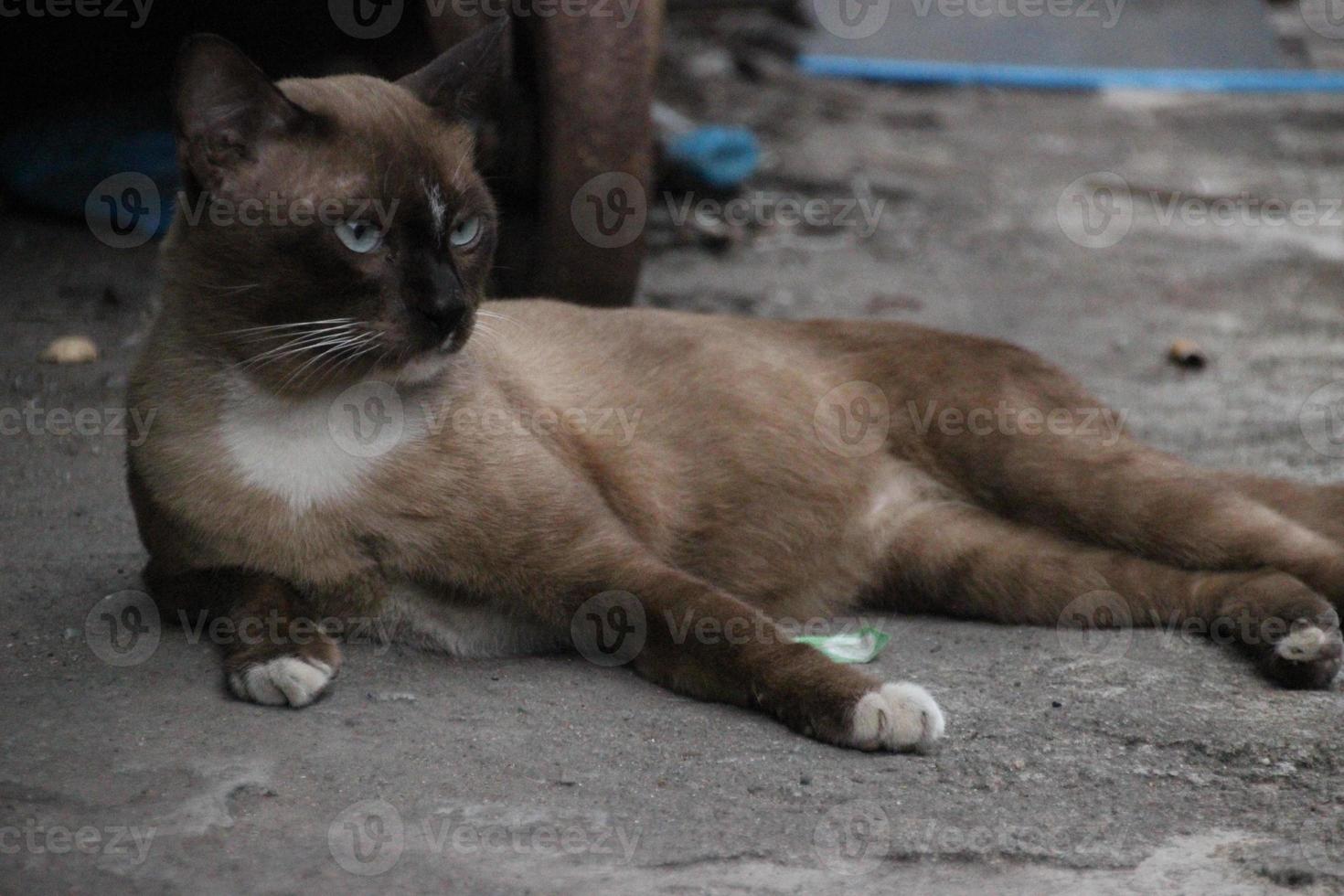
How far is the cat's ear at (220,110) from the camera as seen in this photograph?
9.03 feet

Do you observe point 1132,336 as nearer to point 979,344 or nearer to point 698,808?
point 979,344

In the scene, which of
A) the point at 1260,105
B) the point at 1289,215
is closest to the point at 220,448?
the point at 1289,215

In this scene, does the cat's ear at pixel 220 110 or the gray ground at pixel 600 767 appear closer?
the gray ground at pixel 600 767

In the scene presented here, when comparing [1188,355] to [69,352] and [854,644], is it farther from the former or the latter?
[69,352]

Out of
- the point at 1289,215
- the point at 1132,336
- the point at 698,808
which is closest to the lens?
the point at 698,808

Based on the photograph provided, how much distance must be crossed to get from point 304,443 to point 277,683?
490mm

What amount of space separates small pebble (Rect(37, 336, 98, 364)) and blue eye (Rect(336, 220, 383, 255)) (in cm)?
237

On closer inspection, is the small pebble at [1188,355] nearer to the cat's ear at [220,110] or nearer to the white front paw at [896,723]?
the white front paw at [896,723]

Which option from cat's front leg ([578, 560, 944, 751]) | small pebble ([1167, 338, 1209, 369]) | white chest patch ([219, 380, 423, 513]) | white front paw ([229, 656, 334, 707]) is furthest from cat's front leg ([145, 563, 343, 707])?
small pebble ([1167, 338, 1209, 369])

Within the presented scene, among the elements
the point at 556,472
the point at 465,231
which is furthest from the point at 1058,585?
the point at 465,231

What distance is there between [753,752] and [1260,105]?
26.5 feet

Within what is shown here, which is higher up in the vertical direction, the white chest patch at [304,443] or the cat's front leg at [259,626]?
the white chest patch at [304,443]

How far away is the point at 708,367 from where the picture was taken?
3.74 metres

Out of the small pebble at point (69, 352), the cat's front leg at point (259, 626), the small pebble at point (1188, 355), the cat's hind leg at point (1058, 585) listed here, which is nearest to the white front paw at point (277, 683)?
the cat's front leg at point (259, 626)
